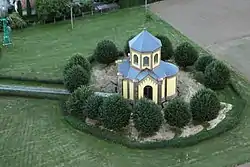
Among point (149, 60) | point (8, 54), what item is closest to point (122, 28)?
point (8, 54)

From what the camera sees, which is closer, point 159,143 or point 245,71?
point 159,143

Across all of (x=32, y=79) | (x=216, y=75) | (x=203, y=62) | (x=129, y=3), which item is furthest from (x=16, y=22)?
(x=216, y=75)

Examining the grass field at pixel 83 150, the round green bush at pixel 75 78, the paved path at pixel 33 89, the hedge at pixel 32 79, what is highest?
Result: the round green bush at pixel 75 78

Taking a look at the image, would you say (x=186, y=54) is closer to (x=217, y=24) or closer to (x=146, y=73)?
(x=146, y=73)

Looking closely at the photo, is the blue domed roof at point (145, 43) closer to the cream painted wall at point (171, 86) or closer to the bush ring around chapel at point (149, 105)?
the bush ring around chapel at point (149, 105)

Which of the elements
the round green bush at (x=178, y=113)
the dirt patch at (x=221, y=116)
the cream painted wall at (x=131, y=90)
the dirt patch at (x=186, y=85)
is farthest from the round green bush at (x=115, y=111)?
the dirt patch at (x=186, y=85)

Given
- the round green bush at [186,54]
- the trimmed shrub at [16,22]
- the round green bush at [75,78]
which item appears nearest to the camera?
the round green bush at [75,78]

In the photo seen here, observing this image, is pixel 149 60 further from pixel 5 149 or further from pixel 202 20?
pixel 202 20
